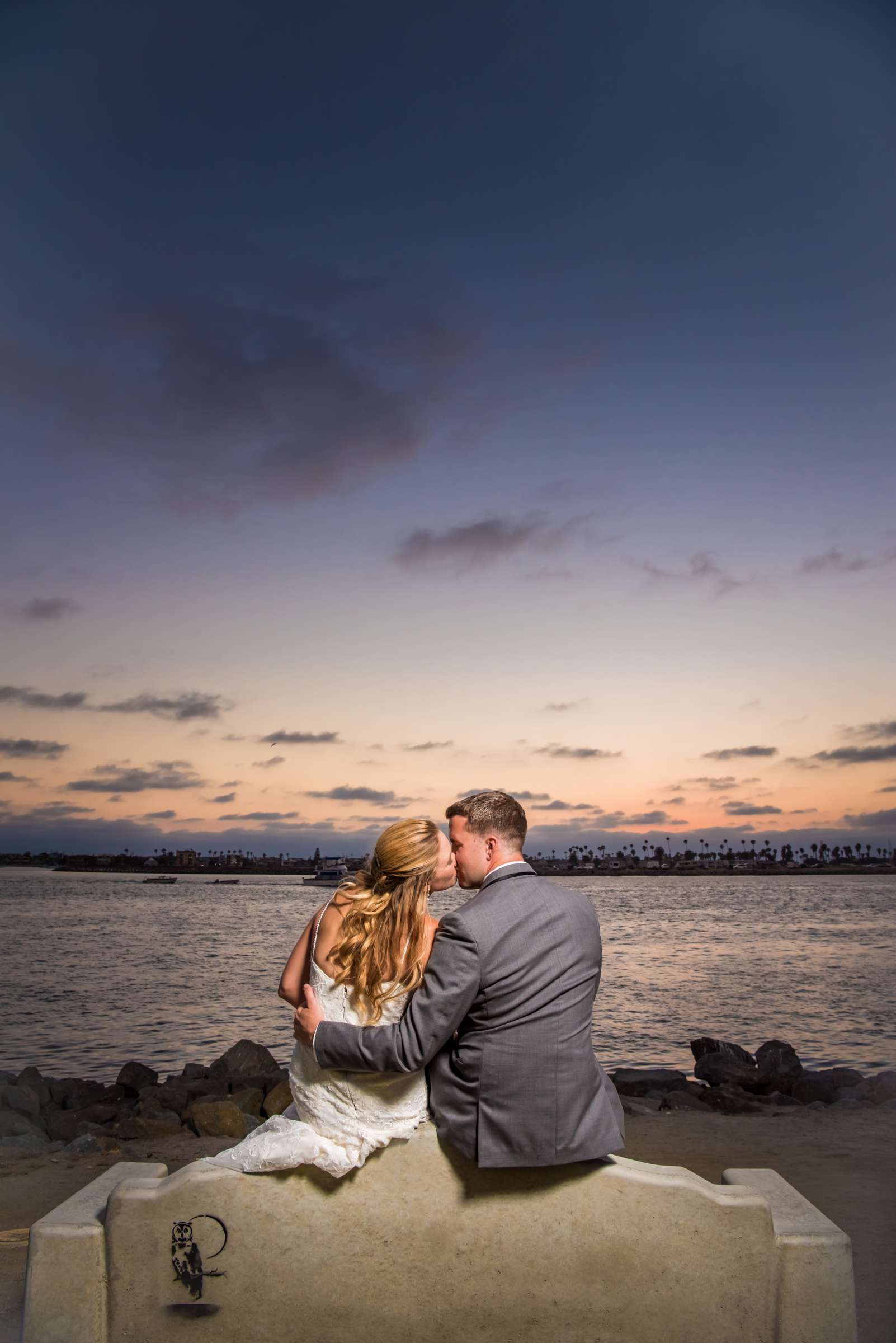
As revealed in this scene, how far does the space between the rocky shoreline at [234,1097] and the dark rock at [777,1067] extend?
2 centimetres

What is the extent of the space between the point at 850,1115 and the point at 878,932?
5161 cm

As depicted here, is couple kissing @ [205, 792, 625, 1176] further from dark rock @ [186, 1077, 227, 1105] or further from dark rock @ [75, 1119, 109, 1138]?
dark rock @ [186, 1077, 227, 1105]

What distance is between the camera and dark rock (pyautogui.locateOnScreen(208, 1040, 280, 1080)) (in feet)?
44.1

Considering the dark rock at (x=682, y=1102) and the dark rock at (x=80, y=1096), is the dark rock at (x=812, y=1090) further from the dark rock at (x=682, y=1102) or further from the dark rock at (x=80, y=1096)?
the dark rock at (x=80, y=1096)

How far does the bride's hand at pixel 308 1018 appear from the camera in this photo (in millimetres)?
3148

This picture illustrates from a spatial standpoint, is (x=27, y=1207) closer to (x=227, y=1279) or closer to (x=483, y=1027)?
(x=227, y=1279)

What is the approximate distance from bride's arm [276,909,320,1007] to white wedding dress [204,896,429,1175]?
0.03 meters

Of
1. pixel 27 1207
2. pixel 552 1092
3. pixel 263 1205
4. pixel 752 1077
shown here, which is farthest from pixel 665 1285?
pixel 752 1077

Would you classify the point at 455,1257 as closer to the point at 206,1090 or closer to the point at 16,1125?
the point at 16,1125

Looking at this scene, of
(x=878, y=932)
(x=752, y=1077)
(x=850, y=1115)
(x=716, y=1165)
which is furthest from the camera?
(x=878, y=932)

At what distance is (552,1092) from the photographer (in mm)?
3041

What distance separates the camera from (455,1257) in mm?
3072

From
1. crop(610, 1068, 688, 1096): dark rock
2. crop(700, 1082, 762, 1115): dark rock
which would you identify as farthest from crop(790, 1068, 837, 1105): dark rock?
crop(610, 1068, 688, 1096): dark rock

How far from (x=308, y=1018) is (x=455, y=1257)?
85 centimetres
